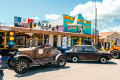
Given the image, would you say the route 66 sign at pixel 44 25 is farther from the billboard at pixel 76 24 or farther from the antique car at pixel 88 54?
the antique car at pixel 88 54

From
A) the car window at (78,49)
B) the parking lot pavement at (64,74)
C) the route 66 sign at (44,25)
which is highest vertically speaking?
the route 66 sign at (44,25)

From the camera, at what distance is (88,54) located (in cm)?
945

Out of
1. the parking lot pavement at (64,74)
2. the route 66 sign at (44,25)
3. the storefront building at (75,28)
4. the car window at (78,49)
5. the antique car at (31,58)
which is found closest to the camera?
the parking lot pavement at (64,74)

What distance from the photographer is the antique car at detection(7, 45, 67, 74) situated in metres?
5.95

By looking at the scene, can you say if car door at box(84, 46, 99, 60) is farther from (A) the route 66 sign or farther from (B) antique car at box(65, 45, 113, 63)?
(A) the route 66 sign

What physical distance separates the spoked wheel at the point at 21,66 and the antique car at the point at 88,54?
451cm

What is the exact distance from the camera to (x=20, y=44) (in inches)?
569

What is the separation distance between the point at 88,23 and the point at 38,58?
21.5 m

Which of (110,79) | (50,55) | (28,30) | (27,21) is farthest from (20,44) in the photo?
(110,79)

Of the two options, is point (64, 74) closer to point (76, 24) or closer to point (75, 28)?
point (76, 24)

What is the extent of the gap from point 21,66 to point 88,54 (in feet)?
18.9

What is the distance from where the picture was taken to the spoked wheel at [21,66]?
583 cm

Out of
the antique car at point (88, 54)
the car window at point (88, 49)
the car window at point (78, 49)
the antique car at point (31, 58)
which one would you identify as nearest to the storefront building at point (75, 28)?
the car window at point (78, 49)

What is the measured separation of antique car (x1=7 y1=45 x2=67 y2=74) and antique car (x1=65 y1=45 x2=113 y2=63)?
211 cm
